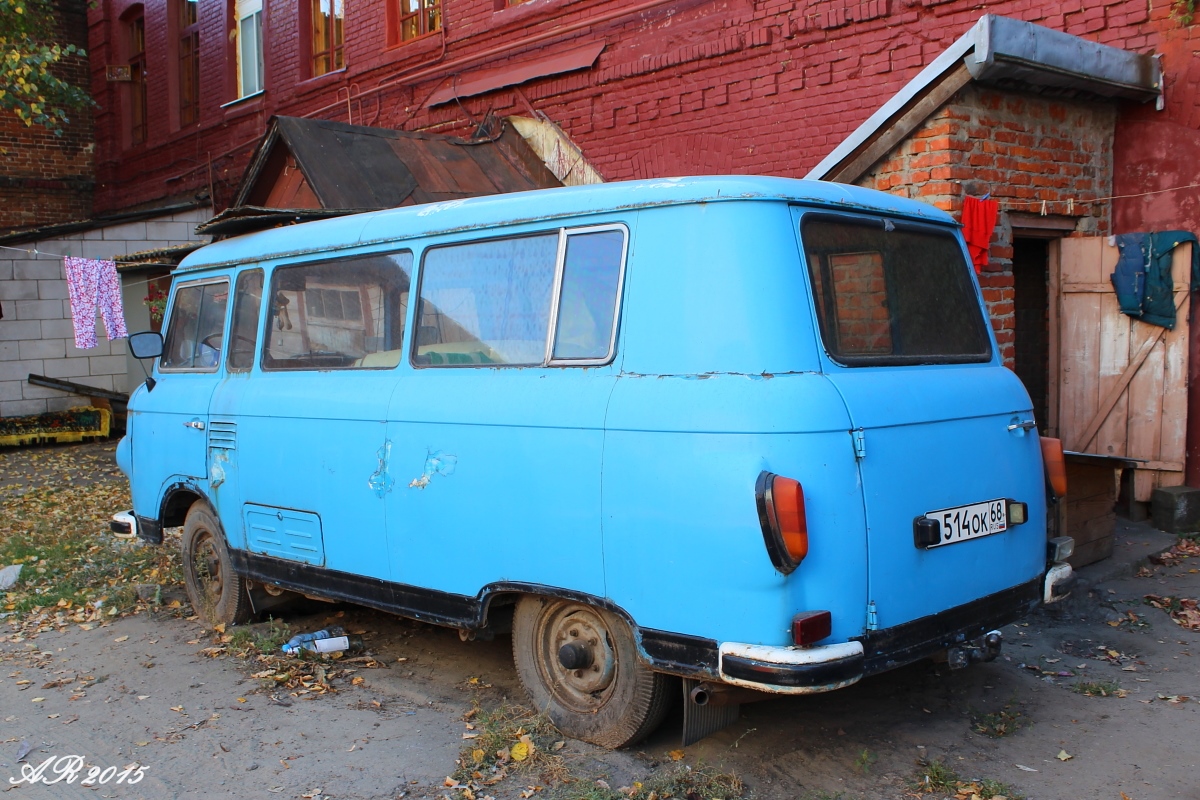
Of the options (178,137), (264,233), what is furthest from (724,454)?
(178,137)

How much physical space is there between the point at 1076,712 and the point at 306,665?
3642mm

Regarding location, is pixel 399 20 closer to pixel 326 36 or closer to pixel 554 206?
pixel 326 36

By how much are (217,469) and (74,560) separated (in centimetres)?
271

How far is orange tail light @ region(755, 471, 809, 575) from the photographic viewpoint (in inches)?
131

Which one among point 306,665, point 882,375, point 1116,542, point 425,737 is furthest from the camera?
point 1116,542

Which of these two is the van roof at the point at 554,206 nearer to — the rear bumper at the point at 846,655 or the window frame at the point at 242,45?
the rear bumper at the point at 846,655

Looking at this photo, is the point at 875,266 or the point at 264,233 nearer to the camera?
the point at 875,266

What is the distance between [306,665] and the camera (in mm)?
5371

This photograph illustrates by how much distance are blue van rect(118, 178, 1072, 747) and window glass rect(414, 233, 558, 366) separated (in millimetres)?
13

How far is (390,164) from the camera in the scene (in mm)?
10344

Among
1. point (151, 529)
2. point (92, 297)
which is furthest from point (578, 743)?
point (92, 297)

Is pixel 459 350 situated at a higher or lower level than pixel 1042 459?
higher

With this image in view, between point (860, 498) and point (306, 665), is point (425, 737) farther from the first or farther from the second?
Result: point (860, 498)

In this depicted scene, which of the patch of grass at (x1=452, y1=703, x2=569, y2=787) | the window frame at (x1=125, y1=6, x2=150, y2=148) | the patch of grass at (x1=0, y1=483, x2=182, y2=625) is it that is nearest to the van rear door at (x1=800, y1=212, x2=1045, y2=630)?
the patch of grass at (x1=452, y1=703, x2=569, y2=787)
